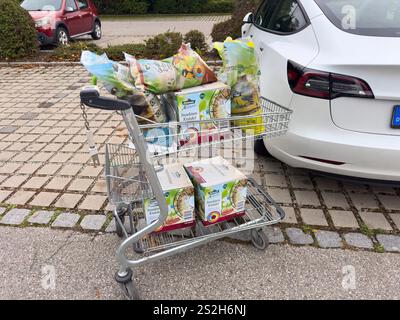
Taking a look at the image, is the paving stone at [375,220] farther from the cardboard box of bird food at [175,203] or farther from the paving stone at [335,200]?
the cardboard box of bird food at [175,203]

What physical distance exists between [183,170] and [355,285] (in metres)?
1.32

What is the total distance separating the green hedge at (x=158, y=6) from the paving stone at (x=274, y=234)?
69.1ft

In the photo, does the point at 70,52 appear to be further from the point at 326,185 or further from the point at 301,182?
the point at 326,185

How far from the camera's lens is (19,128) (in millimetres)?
4656

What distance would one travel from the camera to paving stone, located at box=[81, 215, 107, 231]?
2770mm

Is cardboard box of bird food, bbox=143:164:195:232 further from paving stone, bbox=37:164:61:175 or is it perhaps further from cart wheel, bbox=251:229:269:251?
paving stone, bbox=37:164:61:175

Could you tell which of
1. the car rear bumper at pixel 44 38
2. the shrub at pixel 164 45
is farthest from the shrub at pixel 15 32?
the shrub at pixel 164 45

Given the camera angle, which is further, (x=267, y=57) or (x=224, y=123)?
(x=267, y=57)

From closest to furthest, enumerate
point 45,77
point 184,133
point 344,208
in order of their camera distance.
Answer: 1. point 184,133
2. point 344,208
3. point 45,77
